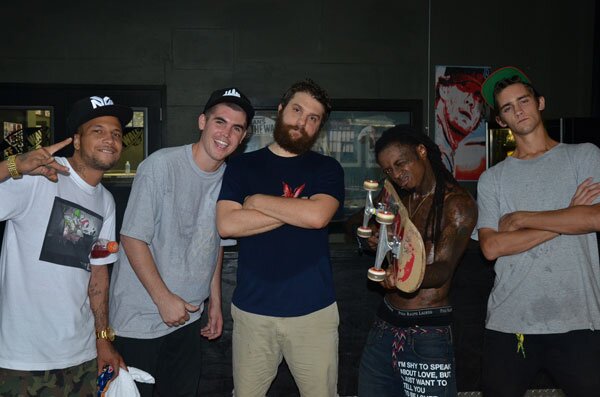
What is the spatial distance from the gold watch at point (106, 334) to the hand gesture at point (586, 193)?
6.20 ft

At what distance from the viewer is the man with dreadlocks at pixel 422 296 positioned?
7.32ft

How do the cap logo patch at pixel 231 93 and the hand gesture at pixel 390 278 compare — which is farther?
the cap logo patch at pixel 231 93

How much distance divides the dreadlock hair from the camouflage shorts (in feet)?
4.55

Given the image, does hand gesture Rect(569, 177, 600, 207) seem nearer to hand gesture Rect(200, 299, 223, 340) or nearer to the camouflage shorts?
hand gesture Rect(200, 299, 223, 340)

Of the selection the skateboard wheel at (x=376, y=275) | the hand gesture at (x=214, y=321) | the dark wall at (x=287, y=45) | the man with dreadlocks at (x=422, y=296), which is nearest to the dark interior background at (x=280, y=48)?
the dark wall at (x=287, y=45)

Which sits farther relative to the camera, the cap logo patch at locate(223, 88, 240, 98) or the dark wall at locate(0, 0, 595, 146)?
the dark wall at locate(0, 0, 595, 146)

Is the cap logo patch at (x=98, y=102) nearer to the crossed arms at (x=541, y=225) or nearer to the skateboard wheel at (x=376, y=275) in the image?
the skateboard wheel at (x=376, y=275)

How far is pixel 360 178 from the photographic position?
5.81 m

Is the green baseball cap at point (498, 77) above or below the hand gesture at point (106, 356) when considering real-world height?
above

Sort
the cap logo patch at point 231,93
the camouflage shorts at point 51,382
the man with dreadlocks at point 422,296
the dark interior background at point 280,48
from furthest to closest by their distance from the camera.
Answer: the dark interior background at point 280,48, the cap logo patch at point 231,93, the man with dreadlocks at point 422,296, the camouflage shorts at point 51,382

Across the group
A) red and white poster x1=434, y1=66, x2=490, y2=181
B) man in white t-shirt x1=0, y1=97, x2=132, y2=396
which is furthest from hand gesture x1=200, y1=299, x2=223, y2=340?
red and white poster x1=434, y1=66, x2=490, y2=181

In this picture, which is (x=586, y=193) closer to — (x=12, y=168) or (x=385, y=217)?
(x=385, y=217)

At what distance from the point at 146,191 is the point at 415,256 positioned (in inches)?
42.8

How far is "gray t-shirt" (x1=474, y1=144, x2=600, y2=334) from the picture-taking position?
7.70 feet
